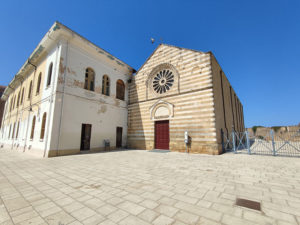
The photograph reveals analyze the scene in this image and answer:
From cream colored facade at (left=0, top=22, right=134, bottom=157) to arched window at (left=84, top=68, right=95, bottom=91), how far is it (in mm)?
191

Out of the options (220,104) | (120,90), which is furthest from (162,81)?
(220,104)

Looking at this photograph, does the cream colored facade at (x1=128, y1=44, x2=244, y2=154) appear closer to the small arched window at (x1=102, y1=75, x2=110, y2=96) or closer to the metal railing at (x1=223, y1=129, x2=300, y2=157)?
the metal railing at (x1=223, y1=129, x2=300, y2=157)

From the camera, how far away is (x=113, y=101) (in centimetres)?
1323

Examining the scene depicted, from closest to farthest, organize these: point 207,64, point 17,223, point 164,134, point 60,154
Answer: point 17,223, point 60,154, point 207,64, point 164,134

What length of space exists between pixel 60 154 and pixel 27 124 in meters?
6.14

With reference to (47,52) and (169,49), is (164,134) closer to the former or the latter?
(169,49)

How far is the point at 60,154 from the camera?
29.2 feet

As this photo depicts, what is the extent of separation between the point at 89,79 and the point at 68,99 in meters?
2.84

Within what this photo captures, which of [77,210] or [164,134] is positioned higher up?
[164,134]

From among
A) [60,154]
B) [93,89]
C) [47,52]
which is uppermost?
[47,52]

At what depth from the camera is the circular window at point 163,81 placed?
12.3 meters

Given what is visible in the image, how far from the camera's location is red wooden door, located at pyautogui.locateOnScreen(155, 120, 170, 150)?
11758mm

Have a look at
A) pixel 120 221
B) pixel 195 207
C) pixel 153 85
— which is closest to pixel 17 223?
pixel 120 221

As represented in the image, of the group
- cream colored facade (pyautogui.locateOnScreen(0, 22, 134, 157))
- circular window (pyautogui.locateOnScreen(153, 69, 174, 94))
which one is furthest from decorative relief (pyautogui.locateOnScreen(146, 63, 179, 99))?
cream colored facade (pyautogui.locateOnScreen(0, 22, 134, 157))
